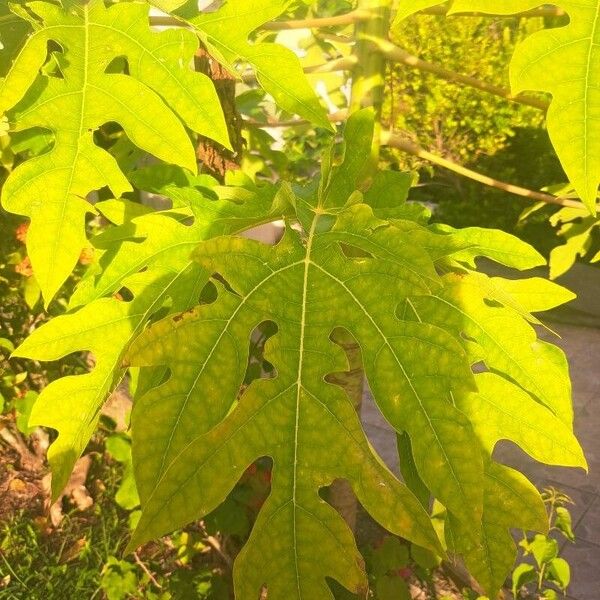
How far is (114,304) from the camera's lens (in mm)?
811

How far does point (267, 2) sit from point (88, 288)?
409 mm

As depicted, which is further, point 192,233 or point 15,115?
point 192,233

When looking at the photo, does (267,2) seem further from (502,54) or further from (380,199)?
(502,54)

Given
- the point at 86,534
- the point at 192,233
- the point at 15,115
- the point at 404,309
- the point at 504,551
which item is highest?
the point at 15,115

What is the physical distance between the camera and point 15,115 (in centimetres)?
73

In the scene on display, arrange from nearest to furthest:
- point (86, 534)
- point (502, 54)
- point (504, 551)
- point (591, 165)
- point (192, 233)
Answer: point (591, 165) < point (504, 551) < point (192, 233) < point (86, 534) < point (502, 54)

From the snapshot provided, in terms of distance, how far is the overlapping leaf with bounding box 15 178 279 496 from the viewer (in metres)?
0.73

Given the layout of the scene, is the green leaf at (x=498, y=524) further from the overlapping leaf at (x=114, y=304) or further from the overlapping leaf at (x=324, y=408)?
the overlapping leaf at (x=114, y=304)

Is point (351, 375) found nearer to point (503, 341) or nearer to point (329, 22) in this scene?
point (503, 341)

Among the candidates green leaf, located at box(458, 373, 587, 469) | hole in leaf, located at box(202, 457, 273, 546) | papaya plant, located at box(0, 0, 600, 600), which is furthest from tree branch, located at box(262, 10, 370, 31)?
hole in leaf, located at box(202, 457, 273, 546)

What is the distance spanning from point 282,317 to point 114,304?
0.25 metres

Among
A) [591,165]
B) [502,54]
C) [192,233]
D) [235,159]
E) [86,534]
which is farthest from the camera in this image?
[502,54]

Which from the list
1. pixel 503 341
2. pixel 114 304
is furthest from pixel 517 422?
pixel 114 304

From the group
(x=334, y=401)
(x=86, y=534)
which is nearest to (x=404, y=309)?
(x=334, y=401)
